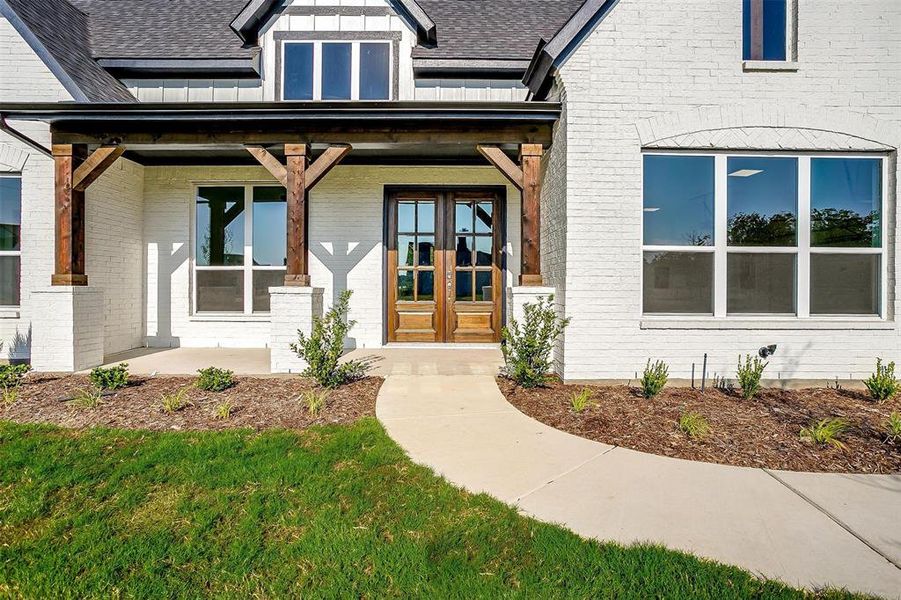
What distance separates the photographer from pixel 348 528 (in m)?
2.73

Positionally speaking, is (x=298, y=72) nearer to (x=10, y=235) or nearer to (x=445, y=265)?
(x=445, y=265)

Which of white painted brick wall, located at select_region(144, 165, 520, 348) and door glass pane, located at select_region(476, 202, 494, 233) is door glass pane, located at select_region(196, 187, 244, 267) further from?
door glass pane, located at select_region(476, 202, 494, 233)

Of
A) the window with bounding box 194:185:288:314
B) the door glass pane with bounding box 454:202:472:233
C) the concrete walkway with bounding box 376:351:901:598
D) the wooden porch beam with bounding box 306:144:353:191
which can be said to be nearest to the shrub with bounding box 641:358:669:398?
the concrete walkway with bounding box 376:351:901:598

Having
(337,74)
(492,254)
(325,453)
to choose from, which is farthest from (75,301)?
(492,254)

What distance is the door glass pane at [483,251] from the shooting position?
8867 millimetres

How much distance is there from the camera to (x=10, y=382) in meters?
5.40

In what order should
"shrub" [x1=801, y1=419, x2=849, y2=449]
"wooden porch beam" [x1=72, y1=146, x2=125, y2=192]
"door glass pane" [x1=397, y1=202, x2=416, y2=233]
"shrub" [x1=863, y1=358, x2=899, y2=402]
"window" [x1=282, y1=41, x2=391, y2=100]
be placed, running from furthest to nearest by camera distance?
"door glass pane" [x1=397, y1=202, x2=416, y2=233]
"window" [x1=282, y1=41, x2=391, y2=100]
"wooden porch beam" [x1=72, y1=146, x2=125, y2=192]
"shrub" [x1=863, y1=358, x2=899, y2=402]
"shrub" [x1=801, y1=419, x2=849, y2=449]

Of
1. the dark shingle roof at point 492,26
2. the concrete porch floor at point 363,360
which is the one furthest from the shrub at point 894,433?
the dark shingle roof at point 492,26

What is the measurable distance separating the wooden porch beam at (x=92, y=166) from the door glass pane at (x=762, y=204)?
8557 millimetres

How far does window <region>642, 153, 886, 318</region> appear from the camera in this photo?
618 cm

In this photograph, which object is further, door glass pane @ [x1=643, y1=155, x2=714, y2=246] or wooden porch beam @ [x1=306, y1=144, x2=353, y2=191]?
wooden porch beam @ [x1=306, y1=144, x2=353, y2=191]

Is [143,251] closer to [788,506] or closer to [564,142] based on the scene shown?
[564,142]

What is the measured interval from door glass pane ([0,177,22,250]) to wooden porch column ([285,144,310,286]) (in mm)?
4630

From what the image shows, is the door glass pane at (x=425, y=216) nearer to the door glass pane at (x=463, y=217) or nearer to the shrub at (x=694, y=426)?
the door glass pane at (x=463, y=217)
